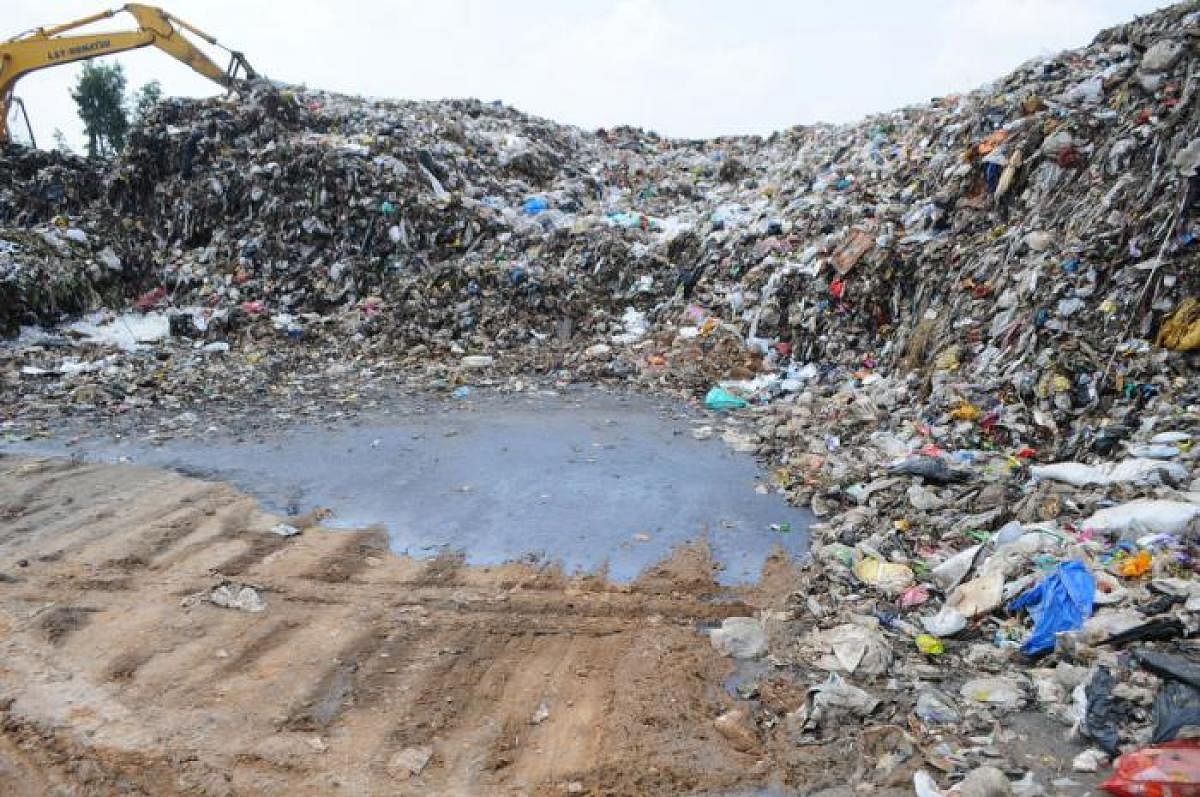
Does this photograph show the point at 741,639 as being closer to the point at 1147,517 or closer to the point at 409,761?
the point at 409,761

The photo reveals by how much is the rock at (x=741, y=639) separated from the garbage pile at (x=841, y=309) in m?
0.16

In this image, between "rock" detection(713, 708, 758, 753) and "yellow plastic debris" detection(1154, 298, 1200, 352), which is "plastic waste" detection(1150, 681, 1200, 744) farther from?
"yellow plastic debris" detection(1154, 298, 1200, 352)

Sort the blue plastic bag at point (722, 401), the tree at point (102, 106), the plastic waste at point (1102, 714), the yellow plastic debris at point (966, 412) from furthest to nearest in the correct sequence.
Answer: the tree at point (102, 106), the blue plastic bag at point (722, 401), the yellow plastic debris at point (966, 412), the plastic waste at point (1102, 714)

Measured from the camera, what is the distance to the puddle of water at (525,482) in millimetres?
3982

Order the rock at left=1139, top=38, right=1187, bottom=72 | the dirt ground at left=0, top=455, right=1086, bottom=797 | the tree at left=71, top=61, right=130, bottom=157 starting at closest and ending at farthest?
the dirt ground at left=0, top=455, right=1086, bottom=797, the rock at left=1139, top=38, right=1187, bottom=72, the tree at left=71, top=61, right=130, bottom=157

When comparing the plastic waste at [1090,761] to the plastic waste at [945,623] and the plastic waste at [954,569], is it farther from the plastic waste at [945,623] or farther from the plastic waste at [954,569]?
the plastic waste at [954,569]

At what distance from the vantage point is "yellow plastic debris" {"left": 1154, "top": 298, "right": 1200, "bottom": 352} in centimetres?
399

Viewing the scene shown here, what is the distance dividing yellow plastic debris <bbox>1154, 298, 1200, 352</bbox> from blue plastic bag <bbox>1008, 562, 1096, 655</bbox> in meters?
2.05

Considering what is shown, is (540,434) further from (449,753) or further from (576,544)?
(449,753)

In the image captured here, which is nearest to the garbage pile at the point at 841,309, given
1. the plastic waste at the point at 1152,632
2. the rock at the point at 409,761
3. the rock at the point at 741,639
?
the plastic waste at the point at 1152,632

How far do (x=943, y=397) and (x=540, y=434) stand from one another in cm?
281

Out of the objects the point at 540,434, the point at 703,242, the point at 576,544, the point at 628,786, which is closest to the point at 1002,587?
the point at 628,786

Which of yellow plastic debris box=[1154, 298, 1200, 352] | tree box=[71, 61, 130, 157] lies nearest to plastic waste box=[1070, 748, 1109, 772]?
yellow plastic debris box=[1154, 298, 1200, 352]

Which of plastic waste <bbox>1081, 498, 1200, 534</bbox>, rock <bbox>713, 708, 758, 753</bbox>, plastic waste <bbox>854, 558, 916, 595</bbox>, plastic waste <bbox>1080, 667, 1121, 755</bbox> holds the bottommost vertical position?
rock <bbox>713, 708, 758, 753</bbox>
